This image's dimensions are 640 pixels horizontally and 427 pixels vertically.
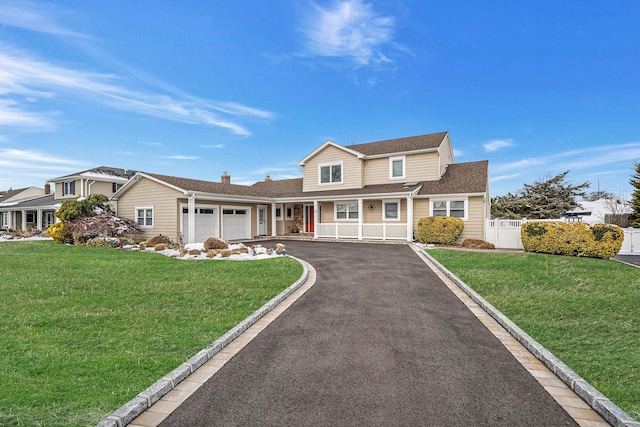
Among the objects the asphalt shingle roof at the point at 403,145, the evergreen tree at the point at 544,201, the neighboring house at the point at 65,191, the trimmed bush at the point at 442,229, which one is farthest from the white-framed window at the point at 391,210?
the neighboring house at the point at 65,191

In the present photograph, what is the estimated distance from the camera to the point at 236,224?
21516 mm

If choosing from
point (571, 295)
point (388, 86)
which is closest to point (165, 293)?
point (571, 295)

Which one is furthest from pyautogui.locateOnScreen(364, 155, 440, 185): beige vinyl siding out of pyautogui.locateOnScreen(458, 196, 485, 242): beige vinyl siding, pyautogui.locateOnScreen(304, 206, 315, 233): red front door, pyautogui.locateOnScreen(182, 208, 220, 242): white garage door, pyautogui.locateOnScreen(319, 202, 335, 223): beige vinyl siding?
pyautogui.locateOnScreen(182, 208, 220, 242): white garage door

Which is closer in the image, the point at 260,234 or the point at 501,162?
the point at 260,234

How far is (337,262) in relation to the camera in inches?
466

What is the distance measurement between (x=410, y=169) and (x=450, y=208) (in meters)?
4.03

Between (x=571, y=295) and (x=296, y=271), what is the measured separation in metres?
6.81

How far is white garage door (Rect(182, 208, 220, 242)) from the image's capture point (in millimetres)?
18609

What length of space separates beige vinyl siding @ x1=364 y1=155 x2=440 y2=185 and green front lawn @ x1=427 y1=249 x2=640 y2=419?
31.7 feet

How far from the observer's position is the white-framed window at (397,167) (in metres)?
21.3

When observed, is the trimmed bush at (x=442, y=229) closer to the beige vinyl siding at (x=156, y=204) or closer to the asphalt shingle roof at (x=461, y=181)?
the asphalt shingle roof at (x=461, y=181)

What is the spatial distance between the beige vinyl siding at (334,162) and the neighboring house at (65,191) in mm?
18008

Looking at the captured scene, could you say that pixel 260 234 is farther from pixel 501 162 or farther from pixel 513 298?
pixel 501 162

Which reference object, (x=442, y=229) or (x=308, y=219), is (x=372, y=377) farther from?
(x=308, y=219)
